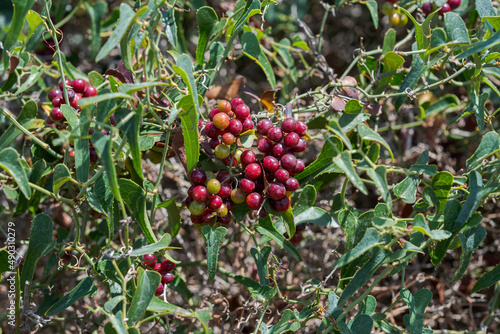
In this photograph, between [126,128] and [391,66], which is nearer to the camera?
[126,128]

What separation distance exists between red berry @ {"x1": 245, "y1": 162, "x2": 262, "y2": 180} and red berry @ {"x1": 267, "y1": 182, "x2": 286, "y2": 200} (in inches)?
1.6

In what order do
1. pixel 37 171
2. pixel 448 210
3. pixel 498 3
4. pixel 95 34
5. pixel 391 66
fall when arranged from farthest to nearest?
pixel 95 34
pixel 498 3
pixel 391 66
pixel 37 171
pixel 448 210

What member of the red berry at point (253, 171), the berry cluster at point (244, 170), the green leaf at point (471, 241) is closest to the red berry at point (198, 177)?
the berry cluster at point (244, 170)

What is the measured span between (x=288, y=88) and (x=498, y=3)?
710 millimetres

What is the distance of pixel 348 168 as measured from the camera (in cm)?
76

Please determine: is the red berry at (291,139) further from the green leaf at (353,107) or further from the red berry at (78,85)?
the red berry at (78,85)

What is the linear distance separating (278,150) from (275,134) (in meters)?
0.04

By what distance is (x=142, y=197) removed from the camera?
92 centimetres

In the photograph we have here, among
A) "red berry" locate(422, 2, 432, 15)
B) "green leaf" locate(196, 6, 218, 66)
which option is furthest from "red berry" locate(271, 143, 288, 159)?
"red berry" locate(422, 2, 432, 15)

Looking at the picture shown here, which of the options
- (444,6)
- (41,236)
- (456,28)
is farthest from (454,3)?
(41,236)

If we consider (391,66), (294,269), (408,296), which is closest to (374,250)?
(408,296)

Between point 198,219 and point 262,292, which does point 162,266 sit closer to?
point 198,219

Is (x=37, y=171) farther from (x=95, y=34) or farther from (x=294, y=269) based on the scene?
(x=294, y=269)

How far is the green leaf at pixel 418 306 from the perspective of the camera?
0.92m
